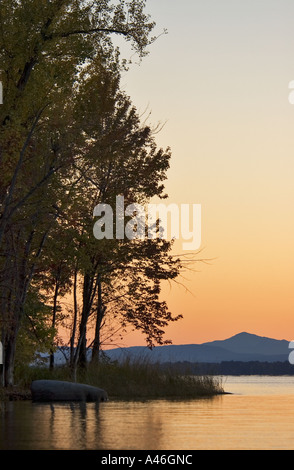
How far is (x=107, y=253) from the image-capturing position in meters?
35.4

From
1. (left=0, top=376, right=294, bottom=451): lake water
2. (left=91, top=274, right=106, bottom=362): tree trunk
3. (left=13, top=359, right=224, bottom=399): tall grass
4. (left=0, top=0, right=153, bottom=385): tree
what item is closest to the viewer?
(left=0, top=376, right=294, bottom=451): lake water

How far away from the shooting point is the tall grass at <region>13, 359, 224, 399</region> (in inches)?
1232

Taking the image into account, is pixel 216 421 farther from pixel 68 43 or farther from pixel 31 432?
pixel 68 43

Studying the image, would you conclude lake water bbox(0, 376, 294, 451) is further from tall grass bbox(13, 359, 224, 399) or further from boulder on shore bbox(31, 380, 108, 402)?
tall grass bbox(13, 359, 224, 399)

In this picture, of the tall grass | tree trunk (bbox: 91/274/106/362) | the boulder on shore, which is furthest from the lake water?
tree trunk (bbox: 91/274/106/362)

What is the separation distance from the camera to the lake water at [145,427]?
44.8ft

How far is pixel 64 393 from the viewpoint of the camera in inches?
1092

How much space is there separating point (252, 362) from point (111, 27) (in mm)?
79317

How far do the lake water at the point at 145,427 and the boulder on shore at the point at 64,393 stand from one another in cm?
228

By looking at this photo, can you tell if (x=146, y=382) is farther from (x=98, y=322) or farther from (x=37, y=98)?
(x=37, y=98)

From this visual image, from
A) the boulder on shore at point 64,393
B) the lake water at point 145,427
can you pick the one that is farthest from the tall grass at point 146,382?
the lake water at point 145,427

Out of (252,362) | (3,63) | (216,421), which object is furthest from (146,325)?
(252,362)

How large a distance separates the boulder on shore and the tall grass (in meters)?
3.13

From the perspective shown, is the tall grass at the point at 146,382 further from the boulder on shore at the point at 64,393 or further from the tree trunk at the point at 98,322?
the tree trunk at the point at 98,322
